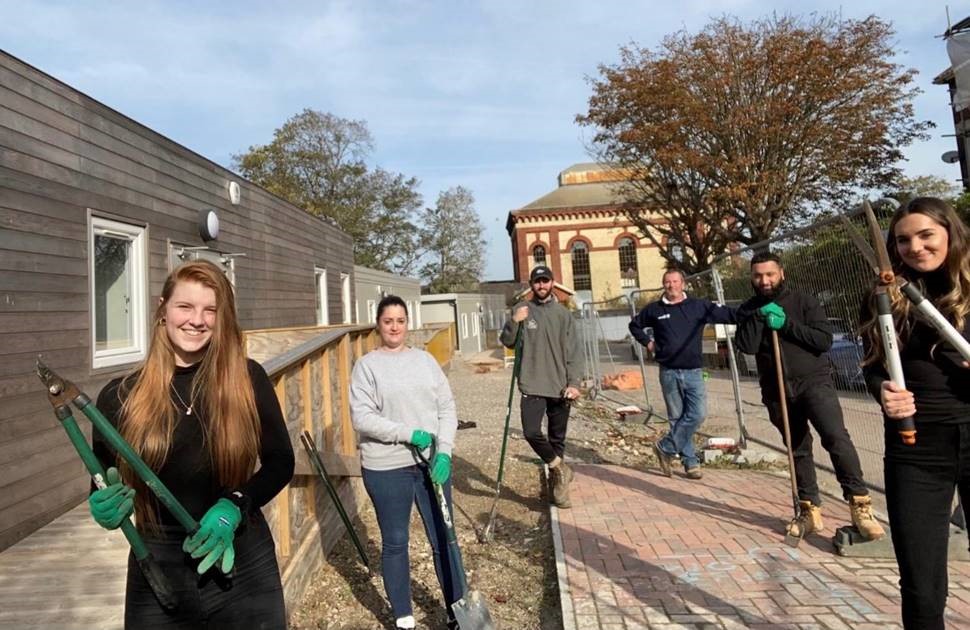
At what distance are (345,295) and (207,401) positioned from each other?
14.3 metres

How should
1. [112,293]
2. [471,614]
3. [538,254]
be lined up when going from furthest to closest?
[538,254] → [112,293] → [471,614]

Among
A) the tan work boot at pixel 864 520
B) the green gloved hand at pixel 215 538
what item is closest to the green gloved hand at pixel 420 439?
the green gloved hand at pixel 215 538

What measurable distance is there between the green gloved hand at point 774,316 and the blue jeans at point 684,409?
177 centimetres

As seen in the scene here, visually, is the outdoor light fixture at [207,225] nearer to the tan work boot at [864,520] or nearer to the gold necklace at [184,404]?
the gold necklace at [184,404]

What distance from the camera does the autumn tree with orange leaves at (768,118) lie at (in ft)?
52.1

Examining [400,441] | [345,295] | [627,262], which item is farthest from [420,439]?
[627,262]

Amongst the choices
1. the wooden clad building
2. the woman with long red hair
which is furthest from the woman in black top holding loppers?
the wooden clad building

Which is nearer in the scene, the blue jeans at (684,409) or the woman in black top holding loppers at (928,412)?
the woman in black top holding loppers at (928,412)

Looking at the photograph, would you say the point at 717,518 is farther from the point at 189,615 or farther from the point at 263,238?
the point at 263,238

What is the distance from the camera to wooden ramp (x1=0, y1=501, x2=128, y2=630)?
3.12 m

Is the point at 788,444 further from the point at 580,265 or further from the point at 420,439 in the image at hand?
the point at 580,265

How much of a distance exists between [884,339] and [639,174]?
19476 mm

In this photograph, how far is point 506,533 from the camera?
491 centimetres

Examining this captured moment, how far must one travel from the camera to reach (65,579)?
11.7 ft
